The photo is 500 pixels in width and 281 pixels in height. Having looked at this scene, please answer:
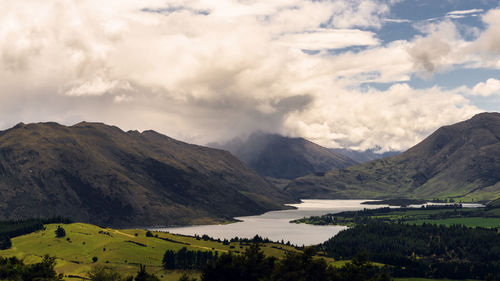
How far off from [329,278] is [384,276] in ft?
46.2

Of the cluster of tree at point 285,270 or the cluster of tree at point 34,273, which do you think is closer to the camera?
the cluster of tree at point 285,270

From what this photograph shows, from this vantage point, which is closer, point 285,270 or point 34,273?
point 285,270

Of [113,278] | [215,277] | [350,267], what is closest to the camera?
[350,267]

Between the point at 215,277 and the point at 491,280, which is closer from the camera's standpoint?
the point at 491,280

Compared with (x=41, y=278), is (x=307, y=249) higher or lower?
higher

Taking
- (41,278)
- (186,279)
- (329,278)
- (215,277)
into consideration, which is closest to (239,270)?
(215,277)

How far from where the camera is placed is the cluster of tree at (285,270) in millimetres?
130500

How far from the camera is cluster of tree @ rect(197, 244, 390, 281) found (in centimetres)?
13050

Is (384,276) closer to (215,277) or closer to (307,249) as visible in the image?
(307,249)

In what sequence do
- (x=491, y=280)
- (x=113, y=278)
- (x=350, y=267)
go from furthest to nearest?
(x=113, y=278) → (x=350, y=267) → (x=491, y=280)

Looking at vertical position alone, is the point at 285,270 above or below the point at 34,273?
above

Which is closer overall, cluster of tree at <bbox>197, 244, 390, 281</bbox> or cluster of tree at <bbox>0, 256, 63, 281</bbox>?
cluster of tree at <bbox>197, 244, 390, 281</bbox>

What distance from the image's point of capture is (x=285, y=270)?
132 m

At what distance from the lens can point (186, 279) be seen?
13288 centimetres
